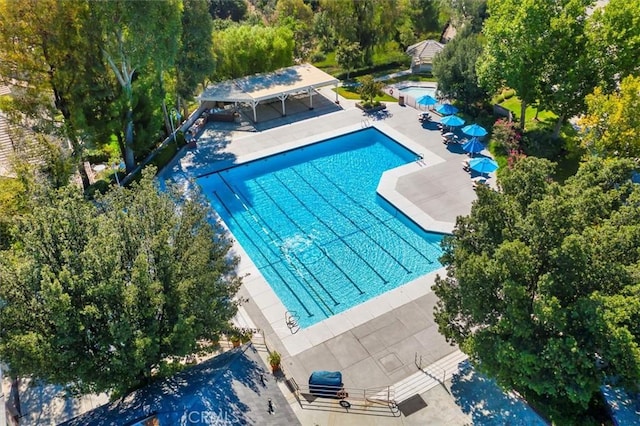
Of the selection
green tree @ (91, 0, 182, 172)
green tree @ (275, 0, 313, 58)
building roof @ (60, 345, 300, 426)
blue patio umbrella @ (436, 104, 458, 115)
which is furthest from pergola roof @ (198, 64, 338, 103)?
building roof @ (60, 345, 300, 426)

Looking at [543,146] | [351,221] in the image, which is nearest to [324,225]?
[351,221]

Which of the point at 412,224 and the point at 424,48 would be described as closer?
the point at 412,224

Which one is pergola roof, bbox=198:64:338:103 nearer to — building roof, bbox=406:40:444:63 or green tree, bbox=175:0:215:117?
green tree, bbox=175:0:215:117

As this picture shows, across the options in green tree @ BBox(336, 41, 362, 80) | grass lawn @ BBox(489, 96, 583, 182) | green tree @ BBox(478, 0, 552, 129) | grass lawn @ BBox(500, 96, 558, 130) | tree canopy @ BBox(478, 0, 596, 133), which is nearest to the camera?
tree canopy @ BBox(478, 0, 596, 133)

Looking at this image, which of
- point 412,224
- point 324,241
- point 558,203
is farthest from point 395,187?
point 558,203

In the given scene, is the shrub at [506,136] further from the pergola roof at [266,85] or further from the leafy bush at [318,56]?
the leafy bush at [318,56]

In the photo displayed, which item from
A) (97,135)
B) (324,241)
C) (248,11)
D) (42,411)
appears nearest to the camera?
(42,411)

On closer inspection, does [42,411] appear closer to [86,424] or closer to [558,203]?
[86,424]

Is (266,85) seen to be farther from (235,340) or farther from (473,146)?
(235,340)

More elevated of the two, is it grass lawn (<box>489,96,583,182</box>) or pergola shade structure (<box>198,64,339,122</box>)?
pergola shade structure (<box>198,64,339,122</box>)
